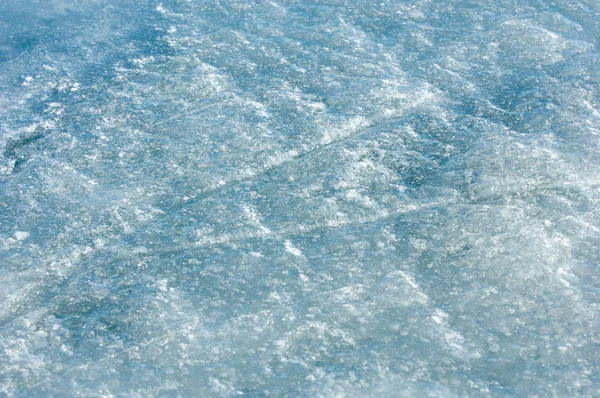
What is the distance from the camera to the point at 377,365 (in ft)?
5.56

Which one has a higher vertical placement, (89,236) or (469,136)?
(469,136)

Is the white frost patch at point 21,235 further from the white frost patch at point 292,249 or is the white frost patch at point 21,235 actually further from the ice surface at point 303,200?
the white frost patch at point 292,249

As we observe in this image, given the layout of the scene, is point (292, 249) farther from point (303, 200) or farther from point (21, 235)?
point (21, 235)

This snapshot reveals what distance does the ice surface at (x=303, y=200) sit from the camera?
5.66 feet

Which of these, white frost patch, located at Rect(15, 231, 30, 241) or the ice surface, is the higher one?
the ice surface

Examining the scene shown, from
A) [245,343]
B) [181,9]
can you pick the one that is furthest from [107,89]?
[245,343]

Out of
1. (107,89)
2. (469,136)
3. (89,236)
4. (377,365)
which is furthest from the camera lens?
(107,89)

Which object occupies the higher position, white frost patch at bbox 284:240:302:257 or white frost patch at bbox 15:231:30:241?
white frost patch at bbox 284:240:302:257

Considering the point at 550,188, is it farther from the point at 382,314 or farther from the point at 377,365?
the point at 377,365

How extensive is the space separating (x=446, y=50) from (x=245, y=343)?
1.76 meters

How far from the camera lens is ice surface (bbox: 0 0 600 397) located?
1.72m

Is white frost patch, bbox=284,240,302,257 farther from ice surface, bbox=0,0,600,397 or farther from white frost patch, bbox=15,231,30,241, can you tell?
white frost patch, bbox=15,231,30,241

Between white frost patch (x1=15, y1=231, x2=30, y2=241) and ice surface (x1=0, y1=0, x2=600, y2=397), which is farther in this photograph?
white frost patch (x1=15, y1=231, x2=30, y2=241)

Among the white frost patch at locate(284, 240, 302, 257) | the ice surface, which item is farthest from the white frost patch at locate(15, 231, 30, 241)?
the white frost patch at locate(284, 240, 302, 257)
